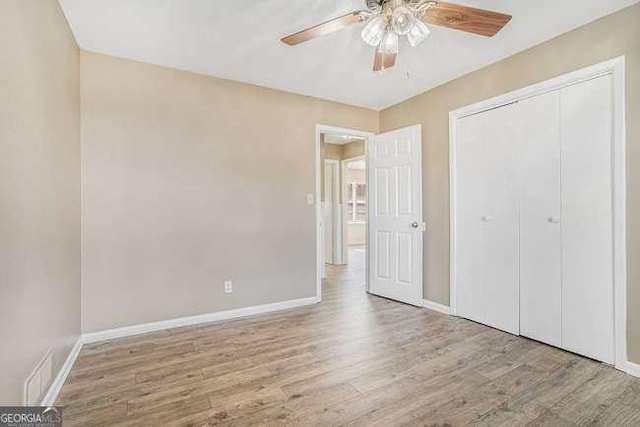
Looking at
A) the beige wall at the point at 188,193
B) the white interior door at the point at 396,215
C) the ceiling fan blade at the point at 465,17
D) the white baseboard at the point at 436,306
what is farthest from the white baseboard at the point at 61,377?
the white baseboard at the point at 436,306

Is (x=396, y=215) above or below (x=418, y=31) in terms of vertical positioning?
below

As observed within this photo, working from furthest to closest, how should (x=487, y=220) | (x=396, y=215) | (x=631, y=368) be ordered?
(x=396, y=215)
(x=487, y=220)
(x=631, y=368)

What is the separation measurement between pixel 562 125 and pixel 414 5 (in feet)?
5.40

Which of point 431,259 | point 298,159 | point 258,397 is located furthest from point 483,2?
point 258,397

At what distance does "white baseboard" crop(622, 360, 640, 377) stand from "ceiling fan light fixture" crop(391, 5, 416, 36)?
2631 mm

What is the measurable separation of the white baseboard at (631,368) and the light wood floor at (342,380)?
0.18 ft

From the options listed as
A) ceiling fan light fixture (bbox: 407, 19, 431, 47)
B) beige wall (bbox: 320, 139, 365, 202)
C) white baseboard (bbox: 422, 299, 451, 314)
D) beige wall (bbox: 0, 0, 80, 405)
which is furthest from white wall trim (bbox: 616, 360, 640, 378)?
beige wall (bbox: 320, 139, 365, 202)

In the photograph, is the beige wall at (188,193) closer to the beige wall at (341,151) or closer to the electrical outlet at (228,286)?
the electrical outlet at (228,286)

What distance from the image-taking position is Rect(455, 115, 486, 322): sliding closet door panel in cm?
299

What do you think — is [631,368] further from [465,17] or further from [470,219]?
[465,17]

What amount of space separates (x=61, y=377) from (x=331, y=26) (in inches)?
109

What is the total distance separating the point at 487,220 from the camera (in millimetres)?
2934

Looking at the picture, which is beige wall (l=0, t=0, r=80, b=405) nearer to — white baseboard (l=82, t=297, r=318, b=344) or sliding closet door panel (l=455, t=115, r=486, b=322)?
white baseboard (l=82, t=297, r=318, b=344)

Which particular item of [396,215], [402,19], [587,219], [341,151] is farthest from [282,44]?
[341,151]
